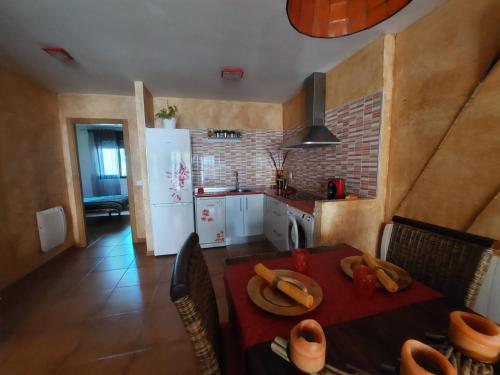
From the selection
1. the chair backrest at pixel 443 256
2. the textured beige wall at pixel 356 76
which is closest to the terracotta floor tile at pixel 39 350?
the chair backrest at pixel 443 256

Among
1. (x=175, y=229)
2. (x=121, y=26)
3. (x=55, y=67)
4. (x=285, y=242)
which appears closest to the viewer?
(x=121, y=26)

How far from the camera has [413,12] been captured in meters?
1.44

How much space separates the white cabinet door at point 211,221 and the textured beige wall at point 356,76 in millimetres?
1956

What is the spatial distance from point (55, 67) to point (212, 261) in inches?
111

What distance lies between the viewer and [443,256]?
0.98 metres

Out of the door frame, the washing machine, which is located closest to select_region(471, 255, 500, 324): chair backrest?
the washing machine

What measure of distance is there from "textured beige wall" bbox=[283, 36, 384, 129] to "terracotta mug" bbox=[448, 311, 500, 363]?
1.78m

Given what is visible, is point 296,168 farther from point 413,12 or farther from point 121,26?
point 121,26

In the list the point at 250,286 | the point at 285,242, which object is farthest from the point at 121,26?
the point at 285,242

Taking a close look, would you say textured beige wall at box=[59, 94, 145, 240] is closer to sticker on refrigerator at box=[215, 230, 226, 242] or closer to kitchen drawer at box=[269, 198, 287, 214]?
sticker on refrigerator at box=[215, 230, 226, 242]

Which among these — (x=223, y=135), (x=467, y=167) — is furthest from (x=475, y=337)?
Result: (x=223, y=135)

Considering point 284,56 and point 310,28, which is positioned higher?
point 284,56

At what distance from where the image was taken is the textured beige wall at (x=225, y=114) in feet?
10.8

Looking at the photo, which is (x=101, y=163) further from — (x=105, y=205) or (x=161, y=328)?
(x=161, y=328)
